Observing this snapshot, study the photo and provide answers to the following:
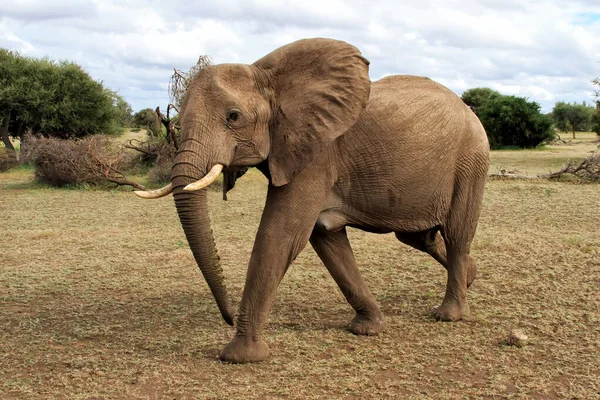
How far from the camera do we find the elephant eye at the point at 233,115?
13.5 feet

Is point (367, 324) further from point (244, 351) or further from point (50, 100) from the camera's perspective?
point (50, 100)

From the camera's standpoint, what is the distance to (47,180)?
16.7 m

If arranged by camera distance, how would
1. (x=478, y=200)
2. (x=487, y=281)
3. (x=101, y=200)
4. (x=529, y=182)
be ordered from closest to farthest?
1. (x=478, y=200)
2. (x=487, y=281)
3. (x=101, y=200)
4. (x=529, y=182)

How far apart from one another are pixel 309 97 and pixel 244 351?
1745mm

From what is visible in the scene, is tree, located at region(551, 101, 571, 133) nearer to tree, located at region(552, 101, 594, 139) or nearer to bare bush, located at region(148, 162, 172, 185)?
tree, located at region(552, 101, 594, 139)

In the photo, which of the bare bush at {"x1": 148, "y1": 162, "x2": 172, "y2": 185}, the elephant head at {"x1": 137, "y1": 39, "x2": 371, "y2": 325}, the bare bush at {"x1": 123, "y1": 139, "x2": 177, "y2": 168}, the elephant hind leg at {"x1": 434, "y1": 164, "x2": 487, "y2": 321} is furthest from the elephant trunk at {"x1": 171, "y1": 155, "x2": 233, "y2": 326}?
the bare bush at {"x1": 148, "y1": 162, "x2": 172, "y2": 185}

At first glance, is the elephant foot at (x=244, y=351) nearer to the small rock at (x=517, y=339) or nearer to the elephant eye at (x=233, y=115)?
the elephant eye at (x=233, y=115)

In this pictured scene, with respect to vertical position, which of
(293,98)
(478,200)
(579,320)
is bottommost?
(579,320)

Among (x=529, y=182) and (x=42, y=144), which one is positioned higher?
(x=42, y=144)

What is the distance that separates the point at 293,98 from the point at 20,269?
15.5 ft

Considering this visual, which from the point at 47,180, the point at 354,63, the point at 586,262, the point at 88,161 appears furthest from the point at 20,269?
the point at 47,180

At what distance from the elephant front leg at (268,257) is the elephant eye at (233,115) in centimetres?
60

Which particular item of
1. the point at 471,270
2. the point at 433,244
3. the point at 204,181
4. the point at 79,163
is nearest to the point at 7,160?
the point at 79,163

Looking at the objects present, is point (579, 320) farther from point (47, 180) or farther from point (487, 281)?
point (47, 180)
